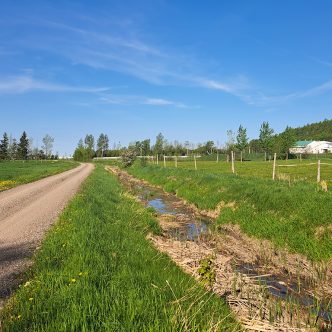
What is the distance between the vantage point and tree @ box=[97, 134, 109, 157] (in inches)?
6849

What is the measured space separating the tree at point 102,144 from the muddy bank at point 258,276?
531 ft

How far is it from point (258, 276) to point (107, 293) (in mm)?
3184

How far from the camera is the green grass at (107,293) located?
15.4ft

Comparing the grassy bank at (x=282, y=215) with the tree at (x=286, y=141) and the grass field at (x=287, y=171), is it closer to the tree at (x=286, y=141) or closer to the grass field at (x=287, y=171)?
the grass field at (x=287, y=171)

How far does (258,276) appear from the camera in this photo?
7051 mm

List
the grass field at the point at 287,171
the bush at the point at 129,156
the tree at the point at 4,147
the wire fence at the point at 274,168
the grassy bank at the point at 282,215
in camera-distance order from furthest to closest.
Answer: the tree at the point at 4,147 < the bush at the point at 129,156 < the grass field at the point at 287,171 < the wire fence at the point at 274,168 < the grassy bank at the point at 282,215

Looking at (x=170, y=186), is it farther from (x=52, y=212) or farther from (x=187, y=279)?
(x=187, y=279)

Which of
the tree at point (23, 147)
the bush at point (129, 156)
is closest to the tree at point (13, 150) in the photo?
the tree at point (23, 147)

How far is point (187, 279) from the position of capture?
697 cm

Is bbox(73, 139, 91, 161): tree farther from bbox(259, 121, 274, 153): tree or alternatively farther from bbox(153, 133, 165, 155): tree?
bbox(259, 121, 274, 153): tree

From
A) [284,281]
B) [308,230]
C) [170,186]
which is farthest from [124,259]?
[170,186]

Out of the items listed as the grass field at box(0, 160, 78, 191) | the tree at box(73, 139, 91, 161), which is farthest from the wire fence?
the tree at box(73, 139, 91, 161)

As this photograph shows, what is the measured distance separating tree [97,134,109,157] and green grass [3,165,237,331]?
549 ft

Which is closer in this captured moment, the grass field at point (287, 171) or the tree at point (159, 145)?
the grass field at point (287, 171)
